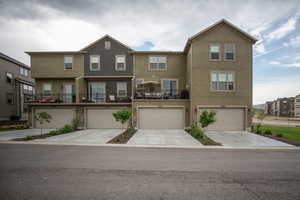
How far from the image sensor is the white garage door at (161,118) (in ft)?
41.9

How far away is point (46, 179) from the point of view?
377 centimetres

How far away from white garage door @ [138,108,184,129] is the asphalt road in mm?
6597

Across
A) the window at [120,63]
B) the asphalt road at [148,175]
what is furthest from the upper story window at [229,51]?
the window at [120,63]

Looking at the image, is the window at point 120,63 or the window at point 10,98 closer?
the window at point 120,63

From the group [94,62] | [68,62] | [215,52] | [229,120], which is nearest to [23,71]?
[68,62]

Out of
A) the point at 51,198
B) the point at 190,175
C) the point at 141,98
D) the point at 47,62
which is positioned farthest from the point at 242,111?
the point at 47,62

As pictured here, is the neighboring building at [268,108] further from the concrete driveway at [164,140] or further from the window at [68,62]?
the window at [68,62]

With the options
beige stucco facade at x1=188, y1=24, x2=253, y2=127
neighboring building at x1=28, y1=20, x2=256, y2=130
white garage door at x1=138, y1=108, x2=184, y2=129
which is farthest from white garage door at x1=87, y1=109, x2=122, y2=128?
beige stucco facade at x1=188, y1=24, x2=253, y2=127

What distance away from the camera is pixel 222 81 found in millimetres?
12211

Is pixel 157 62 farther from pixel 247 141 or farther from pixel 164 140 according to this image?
pixel 247 141

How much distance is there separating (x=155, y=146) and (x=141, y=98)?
650cm

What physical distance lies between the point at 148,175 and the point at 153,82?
9.16 meters

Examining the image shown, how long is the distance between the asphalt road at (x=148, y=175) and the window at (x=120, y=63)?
10627 mm

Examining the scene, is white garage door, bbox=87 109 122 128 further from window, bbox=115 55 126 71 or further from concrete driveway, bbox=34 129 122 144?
window, bbox=115 55 126 71
